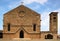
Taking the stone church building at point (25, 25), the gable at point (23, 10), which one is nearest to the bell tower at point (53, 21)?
the stone church building at point (25, 25)

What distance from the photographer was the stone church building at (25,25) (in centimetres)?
5547

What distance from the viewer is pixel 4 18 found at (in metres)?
56.1

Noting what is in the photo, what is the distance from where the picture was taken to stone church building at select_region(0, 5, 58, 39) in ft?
182

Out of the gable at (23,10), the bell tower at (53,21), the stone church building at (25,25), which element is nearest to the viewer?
the stone church building at (25,25)

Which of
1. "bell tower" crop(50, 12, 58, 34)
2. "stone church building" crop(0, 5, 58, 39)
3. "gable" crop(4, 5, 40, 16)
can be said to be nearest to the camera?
"stone church building" crop(0, 5, 58, 39)

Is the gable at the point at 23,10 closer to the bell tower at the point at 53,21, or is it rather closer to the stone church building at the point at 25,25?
the stone church building at the point at 25,25

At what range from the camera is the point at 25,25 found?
5603 cm

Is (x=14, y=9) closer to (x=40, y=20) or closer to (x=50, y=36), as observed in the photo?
(x=40, y=20)

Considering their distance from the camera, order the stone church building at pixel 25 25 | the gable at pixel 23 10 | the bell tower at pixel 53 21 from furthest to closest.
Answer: the gable at pixel 23 10
the bell tower at pixel 53 21
the stone church building at pixel 25 25

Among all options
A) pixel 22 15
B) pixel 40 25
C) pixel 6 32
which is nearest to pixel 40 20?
pixel 40 25

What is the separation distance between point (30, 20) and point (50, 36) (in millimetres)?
6407

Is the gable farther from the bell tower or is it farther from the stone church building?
the bell tower

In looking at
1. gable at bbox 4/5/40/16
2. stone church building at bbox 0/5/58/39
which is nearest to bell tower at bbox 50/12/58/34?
stone church building at bbox 0/5/58/39

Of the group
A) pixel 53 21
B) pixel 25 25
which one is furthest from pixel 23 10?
pixel 53 21
